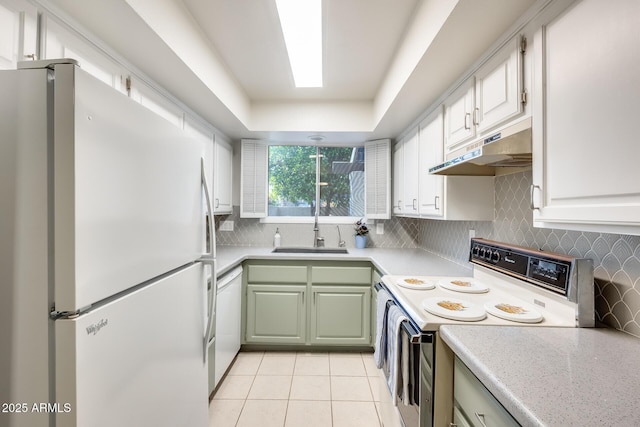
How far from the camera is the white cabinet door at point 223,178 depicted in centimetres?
259

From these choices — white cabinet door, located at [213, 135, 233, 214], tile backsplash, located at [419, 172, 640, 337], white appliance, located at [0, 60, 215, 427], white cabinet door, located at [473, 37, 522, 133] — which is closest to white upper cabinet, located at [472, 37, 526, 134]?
white cabinet door, located at [473, 37, 522, 133]

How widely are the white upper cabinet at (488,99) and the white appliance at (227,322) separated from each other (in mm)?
1827

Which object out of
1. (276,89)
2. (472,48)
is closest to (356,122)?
(276,89)

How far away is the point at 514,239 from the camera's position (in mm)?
1587

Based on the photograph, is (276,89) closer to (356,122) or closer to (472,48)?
(356,122)

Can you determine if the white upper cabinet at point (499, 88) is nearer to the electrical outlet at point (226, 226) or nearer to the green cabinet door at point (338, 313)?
the green cabinet door at point (338, 313)

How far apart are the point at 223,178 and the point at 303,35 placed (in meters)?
1.56

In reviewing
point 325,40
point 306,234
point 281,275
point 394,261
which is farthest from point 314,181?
point 325,40

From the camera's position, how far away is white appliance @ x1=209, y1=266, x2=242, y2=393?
1.93 meters

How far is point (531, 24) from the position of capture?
3.49ft

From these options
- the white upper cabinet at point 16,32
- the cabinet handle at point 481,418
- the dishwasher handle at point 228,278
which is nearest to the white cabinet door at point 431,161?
the cabinet handle at point 481,418

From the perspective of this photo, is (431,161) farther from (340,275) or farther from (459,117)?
(340,275)

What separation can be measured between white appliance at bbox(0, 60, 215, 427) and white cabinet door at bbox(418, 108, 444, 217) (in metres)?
1.71

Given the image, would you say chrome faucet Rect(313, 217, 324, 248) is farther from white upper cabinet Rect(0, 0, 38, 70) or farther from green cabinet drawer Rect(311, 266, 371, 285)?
white upper cabinet Rect(0, 0, 38, 70)
